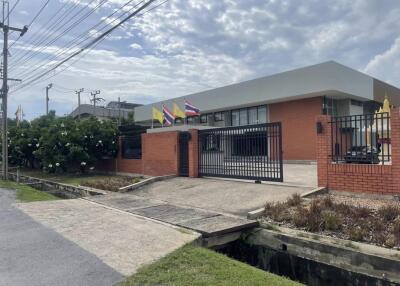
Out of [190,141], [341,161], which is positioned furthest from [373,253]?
[190,141]

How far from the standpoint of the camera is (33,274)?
5648 millimetres

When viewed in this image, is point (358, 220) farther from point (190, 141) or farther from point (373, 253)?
point (190, 141)

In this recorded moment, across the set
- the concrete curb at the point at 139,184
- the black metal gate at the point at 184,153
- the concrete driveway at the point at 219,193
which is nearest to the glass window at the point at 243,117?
the black metal gate at the point at 184,153

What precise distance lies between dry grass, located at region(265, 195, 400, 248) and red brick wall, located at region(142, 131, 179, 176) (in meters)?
9.59

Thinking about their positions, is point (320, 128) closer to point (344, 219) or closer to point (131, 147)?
point (344, 219)

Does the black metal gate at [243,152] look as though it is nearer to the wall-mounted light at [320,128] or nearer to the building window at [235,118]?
the wall-mounted light at [320,128]

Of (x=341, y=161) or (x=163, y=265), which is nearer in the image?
(x=163, y=265)

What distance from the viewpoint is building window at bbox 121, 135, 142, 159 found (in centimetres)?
2209

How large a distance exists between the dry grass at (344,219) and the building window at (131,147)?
1405cm

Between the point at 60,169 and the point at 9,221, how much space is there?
15.8 metres

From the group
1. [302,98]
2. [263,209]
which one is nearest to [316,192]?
[263,209]

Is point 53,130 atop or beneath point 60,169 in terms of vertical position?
atop

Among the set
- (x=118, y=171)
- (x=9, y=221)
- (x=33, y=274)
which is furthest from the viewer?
(x=118, y=171)

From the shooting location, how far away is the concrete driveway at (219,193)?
1067cm
